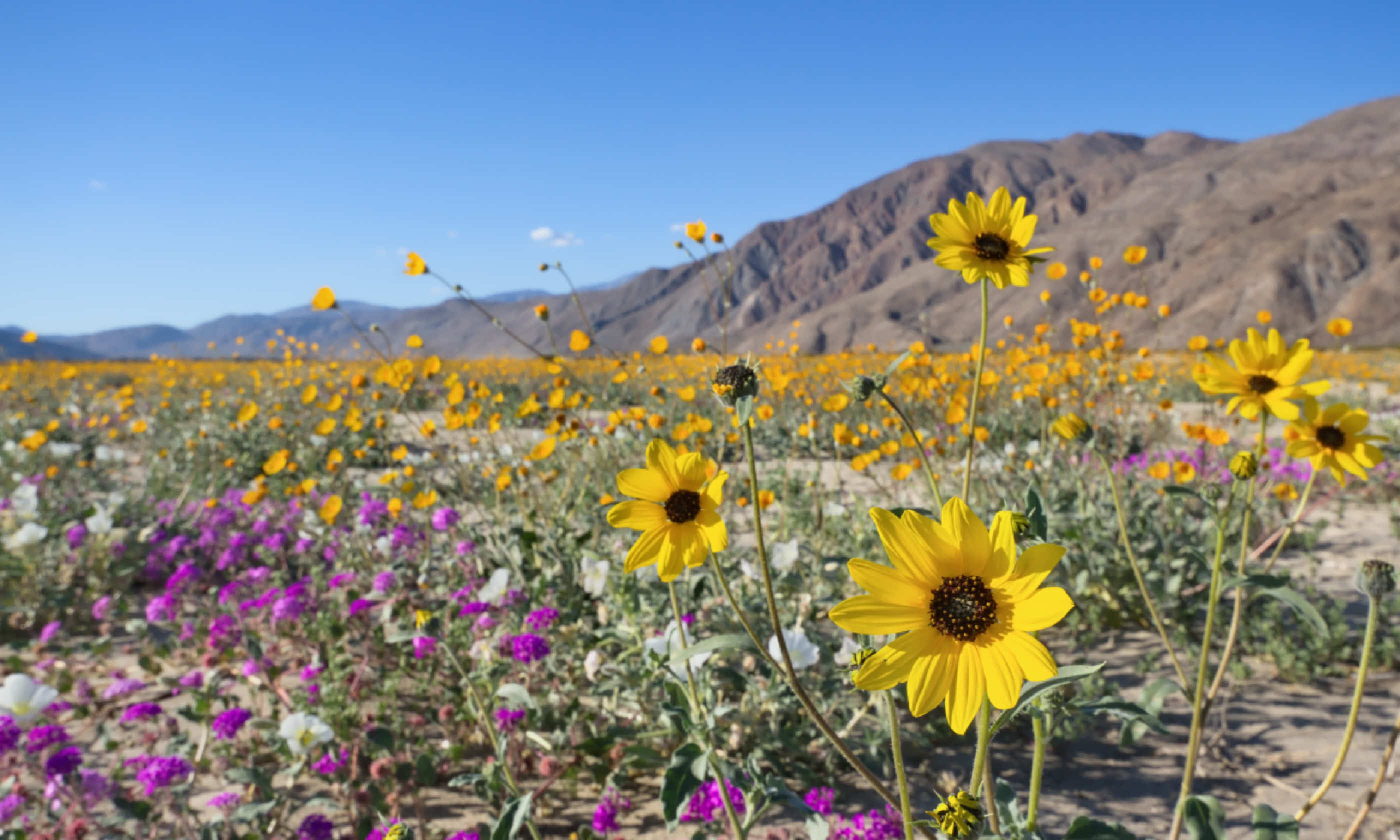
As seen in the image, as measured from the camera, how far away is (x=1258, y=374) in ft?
4.72

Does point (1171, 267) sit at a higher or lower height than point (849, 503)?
higher

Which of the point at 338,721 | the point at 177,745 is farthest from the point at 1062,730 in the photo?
the point at 177,745

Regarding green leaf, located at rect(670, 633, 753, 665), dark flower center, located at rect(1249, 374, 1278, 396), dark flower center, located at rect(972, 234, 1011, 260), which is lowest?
green leaf, located at rect(670, 633, 753, 665)

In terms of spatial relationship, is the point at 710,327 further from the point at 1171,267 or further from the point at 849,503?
the point at 849,503

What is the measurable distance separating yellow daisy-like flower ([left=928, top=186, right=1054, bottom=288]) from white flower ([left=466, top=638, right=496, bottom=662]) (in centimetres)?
172

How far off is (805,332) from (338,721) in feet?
228

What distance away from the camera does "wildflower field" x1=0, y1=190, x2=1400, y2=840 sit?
3.31 ft

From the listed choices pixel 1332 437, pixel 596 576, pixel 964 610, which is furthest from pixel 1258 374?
pixel 596 576

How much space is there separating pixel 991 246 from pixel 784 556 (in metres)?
1.47

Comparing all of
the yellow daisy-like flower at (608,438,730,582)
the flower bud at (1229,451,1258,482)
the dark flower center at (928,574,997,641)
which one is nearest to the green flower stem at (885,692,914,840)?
the dark flower center at (928,574,997,641)

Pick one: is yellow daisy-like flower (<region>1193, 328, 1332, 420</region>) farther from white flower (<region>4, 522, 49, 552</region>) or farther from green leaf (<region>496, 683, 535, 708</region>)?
white flower (<region>4, 522, 49, 552</region>)

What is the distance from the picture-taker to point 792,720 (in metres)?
2.19

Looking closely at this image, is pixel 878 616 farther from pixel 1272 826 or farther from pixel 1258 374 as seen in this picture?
pixel 1258 374

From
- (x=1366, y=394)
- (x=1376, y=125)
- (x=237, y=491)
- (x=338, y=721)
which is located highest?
(x=1376, y=125)
